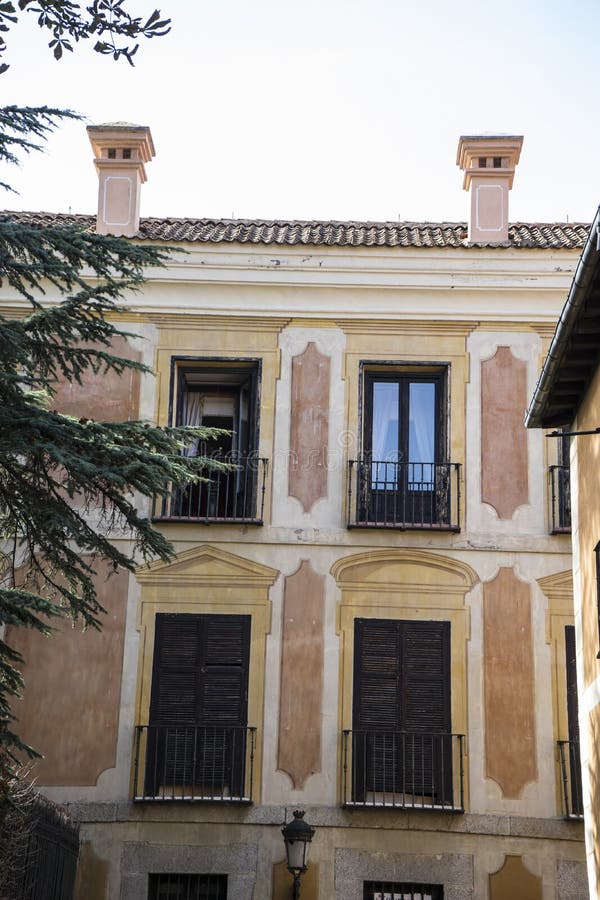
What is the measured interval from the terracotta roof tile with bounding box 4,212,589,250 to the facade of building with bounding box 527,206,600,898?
6.21 meters

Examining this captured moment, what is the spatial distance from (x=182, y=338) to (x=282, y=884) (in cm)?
702

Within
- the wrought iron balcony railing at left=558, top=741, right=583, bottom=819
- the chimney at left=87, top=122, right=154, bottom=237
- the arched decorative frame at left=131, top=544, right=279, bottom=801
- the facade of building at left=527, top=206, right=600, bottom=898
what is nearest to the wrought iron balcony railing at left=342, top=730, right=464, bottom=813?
the wrought iron balcony railing at left=558, top=741, right=583, bottom=819

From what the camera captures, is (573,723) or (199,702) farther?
(199,702)

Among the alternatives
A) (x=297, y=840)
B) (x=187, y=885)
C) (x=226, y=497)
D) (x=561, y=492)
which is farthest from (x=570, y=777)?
(x=226, y=497)

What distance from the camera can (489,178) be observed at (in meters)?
20.5

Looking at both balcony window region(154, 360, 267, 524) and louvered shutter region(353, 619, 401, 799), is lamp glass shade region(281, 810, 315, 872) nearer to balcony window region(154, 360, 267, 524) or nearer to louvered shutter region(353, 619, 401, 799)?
louvered shutter region(353, 619, 401, 799)

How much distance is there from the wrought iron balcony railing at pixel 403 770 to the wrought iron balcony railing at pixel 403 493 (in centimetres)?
266

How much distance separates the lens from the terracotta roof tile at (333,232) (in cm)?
1984

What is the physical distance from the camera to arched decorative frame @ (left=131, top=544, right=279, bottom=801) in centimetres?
1858

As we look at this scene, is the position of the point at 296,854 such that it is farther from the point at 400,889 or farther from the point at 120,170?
the point at 120,170

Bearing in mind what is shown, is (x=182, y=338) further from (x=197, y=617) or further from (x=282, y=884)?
(x=282, y=884)

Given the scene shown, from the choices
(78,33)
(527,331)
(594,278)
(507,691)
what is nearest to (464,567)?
(507,691)

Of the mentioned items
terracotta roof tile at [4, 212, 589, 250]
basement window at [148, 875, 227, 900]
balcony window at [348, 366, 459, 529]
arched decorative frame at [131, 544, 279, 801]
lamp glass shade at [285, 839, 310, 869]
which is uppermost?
terracotta roof tile at [4, 212, 589, 250]

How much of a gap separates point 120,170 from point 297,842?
9381 millimetres
